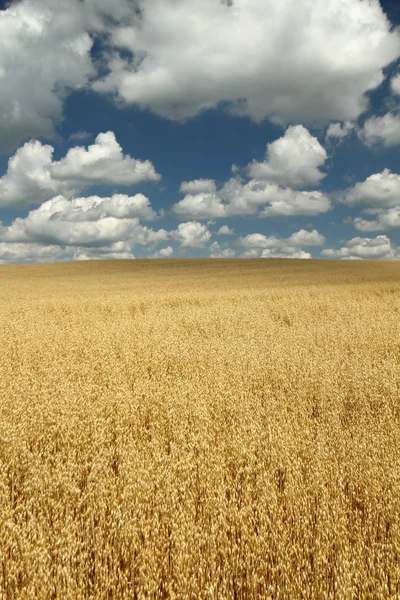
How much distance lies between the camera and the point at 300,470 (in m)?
4.14

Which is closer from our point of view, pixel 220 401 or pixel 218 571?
pixel 218 571

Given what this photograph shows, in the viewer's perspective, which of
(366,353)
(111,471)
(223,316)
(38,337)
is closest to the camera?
(111,471)

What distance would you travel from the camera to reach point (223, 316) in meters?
14.7

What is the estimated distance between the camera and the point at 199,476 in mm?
3982

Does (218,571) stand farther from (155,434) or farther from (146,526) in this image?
(155,434)

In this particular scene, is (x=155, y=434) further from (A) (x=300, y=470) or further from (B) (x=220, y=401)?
(A) (x=300, y=470)

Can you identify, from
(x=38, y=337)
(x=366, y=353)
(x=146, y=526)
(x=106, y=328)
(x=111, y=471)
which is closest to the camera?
(x=146, y=526)

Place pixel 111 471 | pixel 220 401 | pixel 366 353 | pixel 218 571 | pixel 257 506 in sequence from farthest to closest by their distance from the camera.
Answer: pixel 366 353
pixel 220 401
pixel 111 471
pixel 257 506
pixel 218 571

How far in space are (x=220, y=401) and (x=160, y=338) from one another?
16.3 ft

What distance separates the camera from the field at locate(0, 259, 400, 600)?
2840mm

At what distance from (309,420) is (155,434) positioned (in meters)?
2.14

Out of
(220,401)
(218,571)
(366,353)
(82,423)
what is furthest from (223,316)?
(218,571)

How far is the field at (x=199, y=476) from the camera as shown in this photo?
9.32ft

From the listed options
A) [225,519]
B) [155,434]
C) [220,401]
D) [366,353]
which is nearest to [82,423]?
[155,434]
